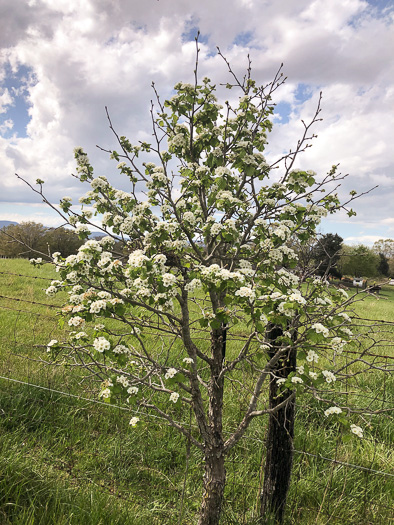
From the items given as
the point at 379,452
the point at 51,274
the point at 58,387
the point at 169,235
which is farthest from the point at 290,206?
the point at 51,274

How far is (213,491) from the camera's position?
10.6 feet

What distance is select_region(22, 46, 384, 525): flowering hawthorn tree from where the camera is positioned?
2.80 meters

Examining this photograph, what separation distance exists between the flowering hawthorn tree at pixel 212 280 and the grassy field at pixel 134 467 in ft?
1.61

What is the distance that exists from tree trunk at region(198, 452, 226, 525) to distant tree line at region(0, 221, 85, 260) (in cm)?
252

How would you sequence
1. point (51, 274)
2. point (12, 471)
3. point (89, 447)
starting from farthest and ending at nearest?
point (51, 274) < point (89, 447) < point (12, 471)

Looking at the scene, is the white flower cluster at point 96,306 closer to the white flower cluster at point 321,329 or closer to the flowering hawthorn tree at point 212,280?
the flowering hawthorn tree at point 212,280

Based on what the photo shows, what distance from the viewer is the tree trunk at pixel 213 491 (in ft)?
10.6

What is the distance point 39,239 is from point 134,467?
1904 inches

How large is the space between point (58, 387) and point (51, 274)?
16161mm

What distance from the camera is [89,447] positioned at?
4602mm

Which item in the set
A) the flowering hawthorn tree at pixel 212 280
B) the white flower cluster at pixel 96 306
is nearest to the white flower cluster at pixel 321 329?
the flowering hawthorn tree at pixel 212 280

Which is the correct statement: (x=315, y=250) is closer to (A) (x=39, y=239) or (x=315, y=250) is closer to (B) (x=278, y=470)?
(B) (x=278, y=470)

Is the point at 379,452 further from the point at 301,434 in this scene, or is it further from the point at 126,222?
the point at 126,222

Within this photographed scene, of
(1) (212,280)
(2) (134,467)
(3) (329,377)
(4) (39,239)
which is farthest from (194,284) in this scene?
(4) (39,239)
